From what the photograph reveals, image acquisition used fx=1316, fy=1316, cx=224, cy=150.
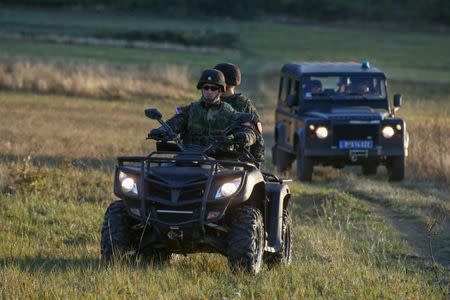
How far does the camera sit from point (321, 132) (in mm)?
20359

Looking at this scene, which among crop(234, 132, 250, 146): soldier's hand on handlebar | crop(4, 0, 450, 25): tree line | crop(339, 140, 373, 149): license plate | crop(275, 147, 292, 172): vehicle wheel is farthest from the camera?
crop(4, 0, 450, 25): tree line

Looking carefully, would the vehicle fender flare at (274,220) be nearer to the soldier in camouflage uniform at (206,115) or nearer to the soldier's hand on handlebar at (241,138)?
the soldier's hand on handlebar at (241,138)

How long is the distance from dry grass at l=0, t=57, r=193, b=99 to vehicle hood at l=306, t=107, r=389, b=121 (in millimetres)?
20350

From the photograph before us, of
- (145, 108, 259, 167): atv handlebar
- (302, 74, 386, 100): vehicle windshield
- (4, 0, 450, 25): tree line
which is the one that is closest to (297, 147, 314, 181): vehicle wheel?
(302, 74, 386, 100): vehicle windshield

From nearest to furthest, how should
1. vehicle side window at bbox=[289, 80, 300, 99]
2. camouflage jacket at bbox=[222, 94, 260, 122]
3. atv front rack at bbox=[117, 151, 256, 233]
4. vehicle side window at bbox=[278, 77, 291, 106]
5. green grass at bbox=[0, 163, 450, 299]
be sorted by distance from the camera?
green grass at bbox=[0, 163, 450, 299]
atv front rack at bbox=[117, 151, 256, 233]
camouflage jacket at bbox=[222, 94, 260, 122]
vehicle side window at bbox=[289, 80, 300, 99]
vehicle side window at bbox=[278, 77, 291, 106]

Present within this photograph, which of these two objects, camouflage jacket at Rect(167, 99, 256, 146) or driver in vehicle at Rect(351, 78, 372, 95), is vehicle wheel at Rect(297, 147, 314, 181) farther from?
camouflage jacket at Rect(167, 99, 256, 146)

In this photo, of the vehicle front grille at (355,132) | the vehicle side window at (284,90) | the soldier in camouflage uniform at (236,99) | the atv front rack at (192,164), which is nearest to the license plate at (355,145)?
the vehicle front grille at (355,132)

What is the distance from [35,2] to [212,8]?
17.0 meters

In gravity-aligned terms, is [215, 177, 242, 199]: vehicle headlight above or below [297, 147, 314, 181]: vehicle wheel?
above

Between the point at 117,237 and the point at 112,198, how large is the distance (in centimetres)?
569

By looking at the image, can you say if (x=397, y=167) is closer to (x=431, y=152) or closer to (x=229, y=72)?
(x=431, y=152)

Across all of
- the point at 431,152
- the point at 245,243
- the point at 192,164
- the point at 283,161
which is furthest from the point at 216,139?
the point at 431,152

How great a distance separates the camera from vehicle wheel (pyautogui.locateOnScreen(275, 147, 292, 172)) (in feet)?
71.7

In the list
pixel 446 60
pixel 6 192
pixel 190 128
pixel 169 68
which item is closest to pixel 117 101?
pixel 169 68
